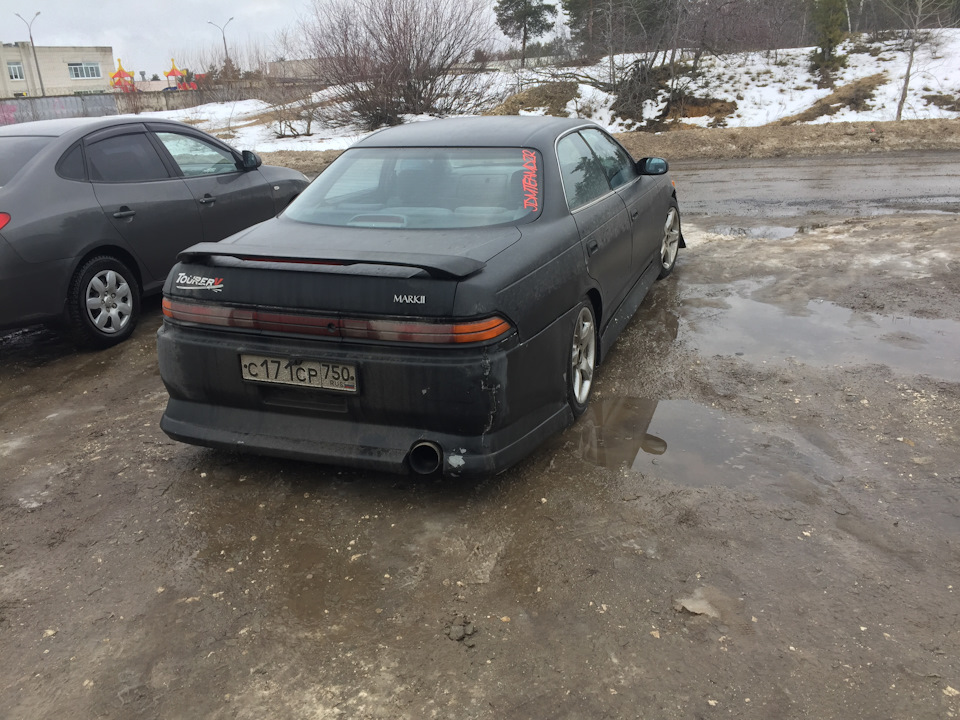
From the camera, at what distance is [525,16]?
4375 cm

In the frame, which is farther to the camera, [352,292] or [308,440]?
[308,440]

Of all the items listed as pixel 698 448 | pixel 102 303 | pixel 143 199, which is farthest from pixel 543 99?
pixel 698 448

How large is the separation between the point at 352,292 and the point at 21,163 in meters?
3.72

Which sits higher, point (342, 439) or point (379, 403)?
point (379, 403)

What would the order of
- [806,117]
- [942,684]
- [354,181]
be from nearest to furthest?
[942,684]
[354,181]
[806,117]

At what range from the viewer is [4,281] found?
494cm

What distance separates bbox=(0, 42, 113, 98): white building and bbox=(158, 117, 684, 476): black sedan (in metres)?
93.5

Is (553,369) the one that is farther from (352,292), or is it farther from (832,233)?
(832,233)

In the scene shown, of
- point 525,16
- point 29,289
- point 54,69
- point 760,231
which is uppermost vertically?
point 54,69

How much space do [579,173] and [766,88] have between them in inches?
982

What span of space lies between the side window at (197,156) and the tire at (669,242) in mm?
3960

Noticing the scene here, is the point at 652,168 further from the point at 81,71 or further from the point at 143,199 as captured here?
the point at 81,71

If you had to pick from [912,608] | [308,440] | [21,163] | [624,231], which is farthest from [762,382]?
[21,163]

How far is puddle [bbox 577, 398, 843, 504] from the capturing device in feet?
11.6
